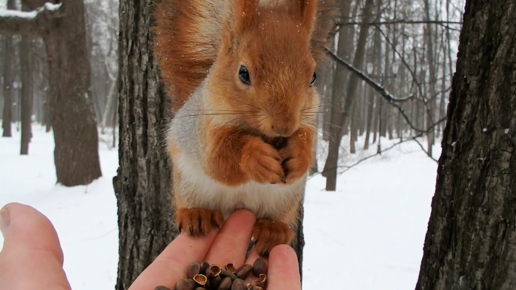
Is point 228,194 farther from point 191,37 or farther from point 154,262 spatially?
point 191,37

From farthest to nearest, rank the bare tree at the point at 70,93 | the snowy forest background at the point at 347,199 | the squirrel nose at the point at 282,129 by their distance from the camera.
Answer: the bare tree at the point at 70,93
the snowy forest background at the point at 347,199
the squirrel nose at the point at 282,129

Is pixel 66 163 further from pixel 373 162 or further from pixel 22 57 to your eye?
pixel 373 162

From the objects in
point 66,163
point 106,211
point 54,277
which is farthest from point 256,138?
point 66,163

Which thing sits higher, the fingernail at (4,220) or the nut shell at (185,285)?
the fingernail at (4,220)

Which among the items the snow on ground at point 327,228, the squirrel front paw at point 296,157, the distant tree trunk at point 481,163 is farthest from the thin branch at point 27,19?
the distant tree trunk at point 481,163

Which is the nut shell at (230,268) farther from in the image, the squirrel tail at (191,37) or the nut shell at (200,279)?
the squirrel tail at (191,37)

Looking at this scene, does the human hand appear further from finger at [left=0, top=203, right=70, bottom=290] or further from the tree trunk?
the tree trunk
